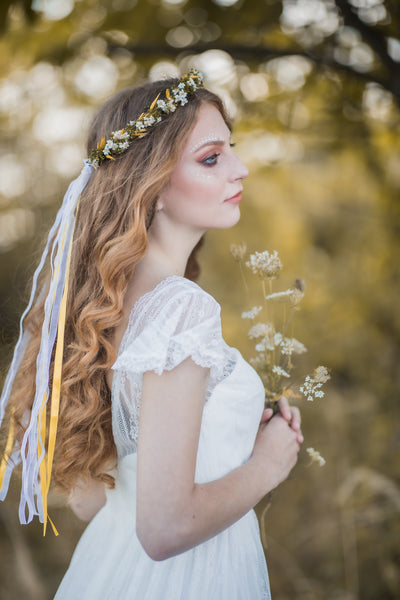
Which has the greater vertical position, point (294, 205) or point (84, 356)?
point (84, 356)

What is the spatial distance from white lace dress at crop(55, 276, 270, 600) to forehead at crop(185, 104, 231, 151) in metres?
0.47

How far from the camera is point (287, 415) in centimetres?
162

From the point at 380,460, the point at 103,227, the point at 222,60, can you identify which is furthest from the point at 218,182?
the point at 380,460

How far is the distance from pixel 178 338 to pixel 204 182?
1.86 feet

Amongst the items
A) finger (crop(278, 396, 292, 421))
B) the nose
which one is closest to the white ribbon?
the nose

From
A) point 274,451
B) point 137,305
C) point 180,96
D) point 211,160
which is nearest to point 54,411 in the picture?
point 137,305

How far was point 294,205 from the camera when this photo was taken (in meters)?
4.95

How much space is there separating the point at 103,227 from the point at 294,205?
142 inches

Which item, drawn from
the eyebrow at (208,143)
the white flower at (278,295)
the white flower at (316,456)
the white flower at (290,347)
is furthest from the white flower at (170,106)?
the white flower at (316,456)

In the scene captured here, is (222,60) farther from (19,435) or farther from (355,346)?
(355,346)

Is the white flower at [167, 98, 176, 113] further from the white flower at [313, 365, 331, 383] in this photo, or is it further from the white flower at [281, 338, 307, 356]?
the white flower at [313, 365, 331, 383]

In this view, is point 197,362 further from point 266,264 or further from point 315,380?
point 266,264

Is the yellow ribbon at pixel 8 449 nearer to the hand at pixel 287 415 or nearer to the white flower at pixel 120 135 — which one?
the hand at pixel 287 415

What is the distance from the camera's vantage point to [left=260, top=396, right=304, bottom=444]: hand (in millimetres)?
1620
